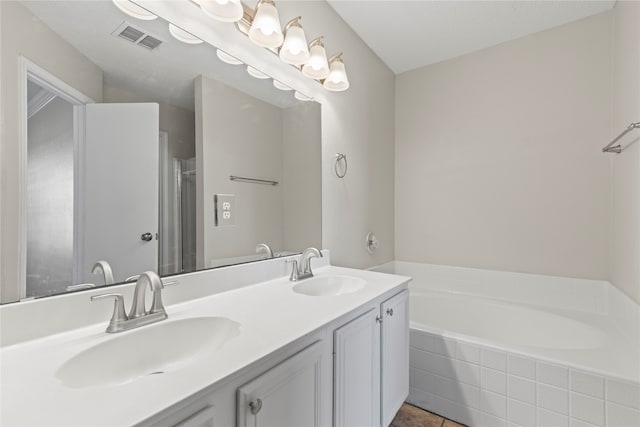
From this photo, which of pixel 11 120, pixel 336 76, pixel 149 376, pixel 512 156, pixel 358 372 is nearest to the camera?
pixel 149 376

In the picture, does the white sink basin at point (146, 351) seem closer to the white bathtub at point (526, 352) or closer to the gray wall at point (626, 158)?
the white bathtub at point (526, 352)

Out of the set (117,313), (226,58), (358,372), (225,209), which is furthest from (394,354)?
(226,58)

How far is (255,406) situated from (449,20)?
101 inches

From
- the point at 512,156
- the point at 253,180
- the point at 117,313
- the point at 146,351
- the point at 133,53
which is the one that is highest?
the point at 133,53

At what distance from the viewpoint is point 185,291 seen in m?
1.14

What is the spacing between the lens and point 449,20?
213 centimetres

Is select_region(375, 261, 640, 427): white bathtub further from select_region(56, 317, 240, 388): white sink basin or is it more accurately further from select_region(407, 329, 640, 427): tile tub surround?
select_region(56, 317, 240, 388): white sink basin

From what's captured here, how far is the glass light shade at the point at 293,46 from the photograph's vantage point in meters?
1.56

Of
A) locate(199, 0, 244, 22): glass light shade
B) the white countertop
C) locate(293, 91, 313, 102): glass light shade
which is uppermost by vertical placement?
locate(199, 0, 244, 22): glass light shade

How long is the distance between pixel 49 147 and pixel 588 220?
9.72 feet

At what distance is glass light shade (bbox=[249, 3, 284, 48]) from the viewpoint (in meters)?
1.37

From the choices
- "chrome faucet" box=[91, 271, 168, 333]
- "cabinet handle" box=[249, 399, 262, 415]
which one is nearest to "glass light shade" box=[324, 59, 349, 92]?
"chrome faucet" box=[91, 271, 168, 333]

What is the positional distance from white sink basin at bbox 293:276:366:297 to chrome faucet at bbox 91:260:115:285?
0.80m

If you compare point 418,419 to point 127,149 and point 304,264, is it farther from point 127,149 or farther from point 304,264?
point 127,149
